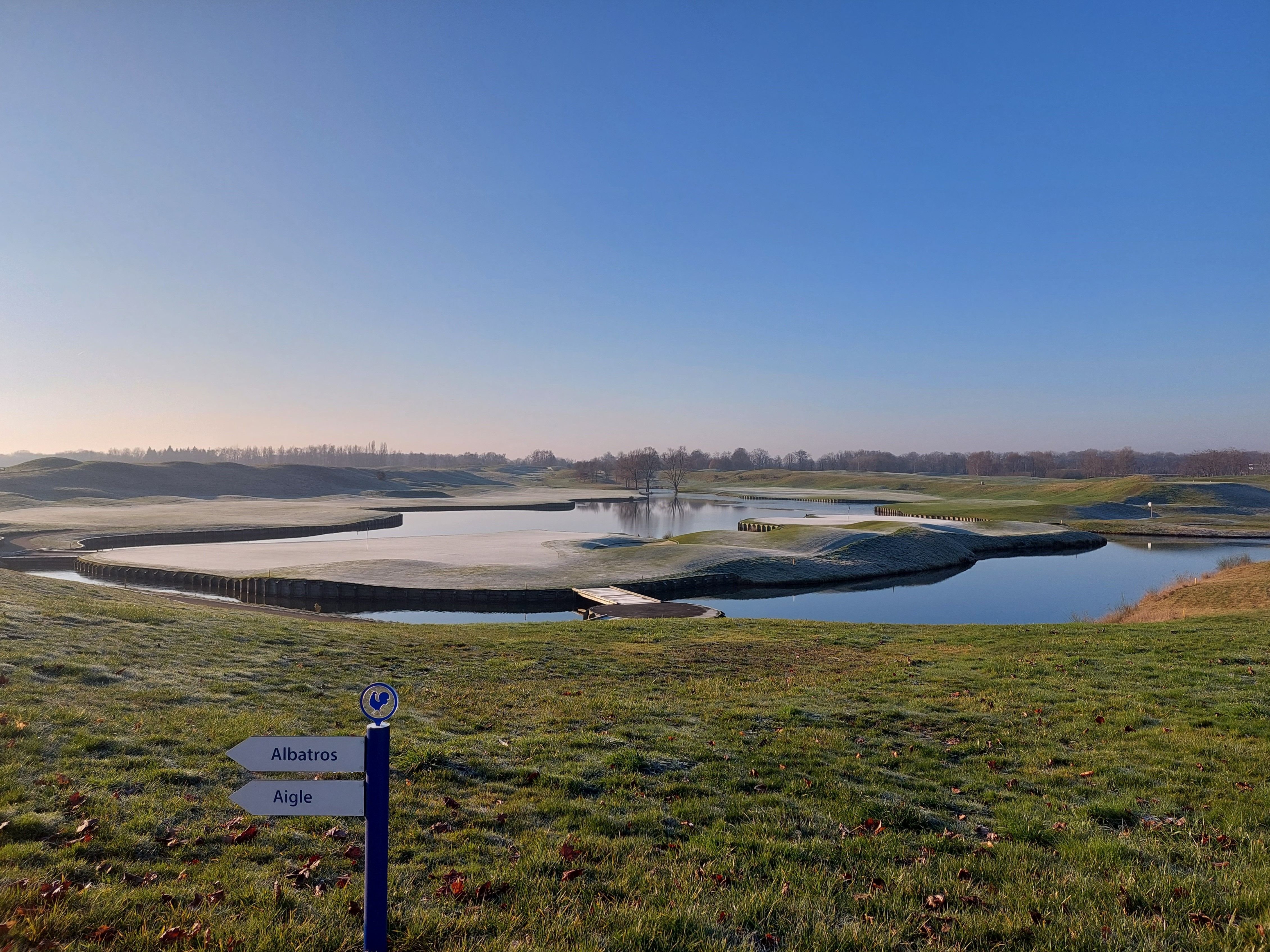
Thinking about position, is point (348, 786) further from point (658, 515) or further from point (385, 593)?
point (658, 515)

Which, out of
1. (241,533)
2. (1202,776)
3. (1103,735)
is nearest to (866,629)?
(1103,735)

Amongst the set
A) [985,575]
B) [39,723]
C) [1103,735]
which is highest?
[39,723]

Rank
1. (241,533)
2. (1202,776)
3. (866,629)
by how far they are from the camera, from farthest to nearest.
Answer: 1. (241,533)
2. (866,629)
3. (1202,776)

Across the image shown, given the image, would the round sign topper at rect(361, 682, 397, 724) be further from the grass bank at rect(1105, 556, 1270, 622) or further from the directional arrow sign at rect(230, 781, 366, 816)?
the grass bank at rect(1105, 556, 1270, 622)

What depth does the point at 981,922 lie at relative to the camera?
4863 mm

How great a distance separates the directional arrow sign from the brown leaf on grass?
2425mm

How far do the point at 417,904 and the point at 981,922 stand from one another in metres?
3.99

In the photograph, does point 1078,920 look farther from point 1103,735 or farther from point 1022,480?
point 1022,480

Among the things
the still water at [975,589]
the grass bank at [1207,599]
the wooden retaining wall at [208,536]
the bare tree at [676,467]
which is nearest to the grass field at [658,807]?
the grass bank at [1207,599]

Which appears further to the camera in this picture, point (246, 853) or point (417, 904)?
point (246, 853)

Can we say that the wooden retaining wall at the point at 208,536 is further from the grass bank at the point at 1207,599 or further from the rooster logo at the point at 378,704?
the grass bank at the point at 1207,599

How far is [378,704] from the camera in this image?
13.8 ft

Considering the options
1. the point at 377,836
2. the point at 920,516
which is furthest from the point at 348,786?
the point at 920,516

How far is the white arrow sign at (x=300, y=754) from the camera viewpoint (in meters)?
3.96
